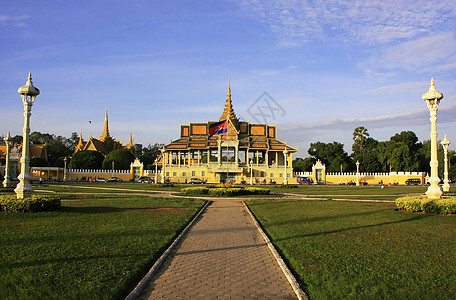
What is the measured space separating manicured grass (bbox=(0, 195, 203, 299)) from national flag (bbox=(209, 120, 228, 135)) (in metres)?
58.5

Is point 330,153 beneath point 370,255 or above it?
above

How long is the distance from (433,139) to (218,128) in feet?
195

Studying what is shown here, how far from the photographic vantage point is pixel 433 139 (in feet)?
55.8

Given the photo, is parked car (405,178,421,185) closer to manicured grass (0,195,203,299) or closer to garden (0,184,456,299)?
garden (0,184,456,299)

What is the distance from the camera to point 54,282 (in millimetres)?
6098

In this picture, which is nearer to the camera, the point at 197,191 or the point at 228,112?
the point at 197,191

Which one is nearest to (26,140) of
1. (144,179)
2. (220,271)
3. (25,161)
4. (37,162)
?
(25,161)

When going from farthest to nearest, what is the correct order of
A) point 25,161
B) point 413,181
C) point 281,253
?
1. point 413,181
2. point 25,161
3. point 281,253

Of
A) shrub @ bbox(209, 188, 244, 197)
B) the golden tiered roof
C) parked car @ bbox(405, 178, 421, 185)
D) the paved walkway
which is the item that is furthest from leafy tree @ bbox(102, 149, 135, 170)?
the paved walkway

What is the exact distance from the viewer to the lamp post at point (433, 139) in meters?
16.7

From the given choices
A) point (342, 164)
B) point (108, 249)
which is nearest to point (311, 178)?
point (342, 164)

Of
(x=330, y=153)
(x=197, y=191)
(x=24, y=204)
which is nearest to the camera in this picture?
(x=24, y=204)

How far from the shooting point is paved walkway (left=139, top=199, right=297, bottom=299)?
236 inches

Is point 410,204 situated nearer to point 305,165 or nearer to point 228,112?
point 228,112
